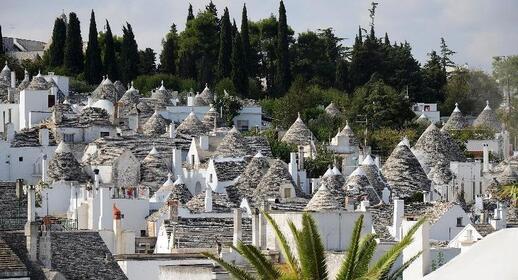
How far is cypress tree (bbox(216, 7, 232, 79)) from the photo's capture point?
91562 mm

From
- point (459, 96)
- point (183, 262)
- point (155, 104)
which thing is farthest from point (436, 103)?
point (183, 262)

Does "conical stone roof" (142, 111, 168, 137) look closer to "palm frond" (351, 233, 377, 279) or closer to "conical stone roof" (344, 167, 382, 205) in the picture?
"conical stone roof" (344, 167, 382, 205)

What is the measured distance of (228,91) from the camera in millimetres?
89188

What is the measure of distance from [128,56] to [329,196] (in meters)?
46.9

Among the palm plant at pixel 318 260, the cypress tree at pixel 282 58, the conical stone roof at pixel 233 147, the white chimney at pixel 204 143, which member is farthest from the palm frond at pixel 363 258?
the cypress tree at pixel 282 58


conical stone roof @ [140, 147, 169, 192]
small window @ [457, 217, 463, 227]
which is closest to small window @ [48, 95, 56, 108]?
conical stone roof @ [140, 147, 169, 192]

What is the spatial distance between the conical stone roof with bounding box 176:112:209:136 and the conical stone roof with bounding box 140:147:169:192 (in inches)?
264

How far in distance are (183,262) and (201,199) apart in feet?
62.5

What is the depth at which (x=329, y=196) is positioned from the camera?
4997 centimetres

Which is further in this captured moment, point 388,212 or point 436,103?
point 436,103

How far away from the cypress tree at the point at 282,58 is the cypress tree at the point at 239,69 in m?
2.07

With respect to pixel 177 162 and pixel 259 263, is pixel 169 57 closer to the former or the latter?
pixel 177 162

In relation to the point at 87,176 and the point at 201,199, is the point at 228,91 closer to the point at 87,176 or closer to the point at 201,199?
the point at 87,176

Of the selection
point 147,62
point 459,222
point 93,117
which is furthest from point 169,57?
point 459,222
